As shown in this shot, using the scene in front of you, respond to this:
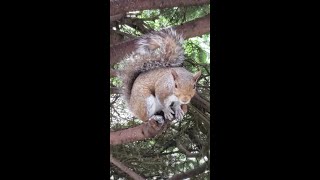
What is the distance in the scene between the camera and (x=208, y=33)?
2236mm

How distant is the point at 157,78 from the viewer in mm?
2291

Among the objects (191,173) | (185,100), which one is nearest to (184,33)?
(185,100)

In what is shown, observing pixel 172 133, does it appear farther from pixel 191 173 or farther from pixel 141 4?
pixel 141 4

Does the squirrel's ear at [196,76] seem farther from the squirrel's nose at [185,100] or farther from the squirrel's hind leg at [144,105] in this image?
the squirrel's hind leg at [144,105]

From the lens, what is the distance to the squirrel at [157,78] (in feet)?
7.34

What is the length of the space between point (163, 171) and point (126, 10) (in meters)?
0.71

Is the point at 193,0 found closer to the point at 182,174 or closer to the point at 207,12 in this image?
the point at 207,12

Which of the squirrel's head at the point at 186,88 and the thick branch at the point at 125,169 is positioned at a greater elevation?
the squirrel's head at the point at 186,88

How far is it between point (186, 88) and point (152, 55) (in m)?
0.23

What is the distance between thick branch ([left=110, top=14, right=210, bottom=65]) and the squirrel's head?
0.60 ft

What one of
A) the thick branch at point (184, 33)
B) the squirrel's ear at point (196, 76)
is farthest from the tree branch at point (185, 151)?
the thick branch at point (184, 33)

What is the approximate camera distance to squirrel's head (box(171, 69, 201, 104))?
222 cm

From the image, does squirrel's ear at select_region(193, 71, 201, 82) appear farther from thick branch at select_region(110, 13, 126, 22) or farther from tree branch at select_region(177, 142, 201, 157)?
thick branch at select_region(110, 13, 126, 22)
